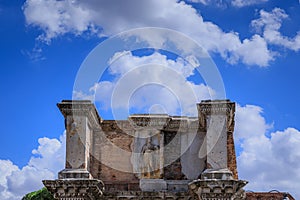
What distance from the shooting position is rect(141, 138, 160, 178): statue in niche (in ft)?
50.0

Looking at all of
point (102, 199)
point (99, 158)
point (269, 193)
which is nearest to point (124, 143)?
point (99, 158)

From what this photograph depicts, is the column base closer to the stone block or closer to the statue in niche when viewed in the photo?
the stone block

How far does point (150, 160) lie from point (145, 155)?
195 mm

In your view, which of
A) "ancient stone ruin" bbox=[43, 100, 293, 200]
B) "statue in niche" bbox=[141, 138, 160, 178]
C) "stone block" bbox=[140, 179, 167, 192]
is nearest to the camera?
"ancient stone ruin" bbox=[43, 100, 293, 200]

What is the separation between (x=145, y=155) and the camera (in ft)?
50.5

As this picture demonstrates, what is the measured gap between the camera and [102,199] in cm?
1473

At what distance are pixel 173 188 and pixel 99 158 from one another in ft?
7.01

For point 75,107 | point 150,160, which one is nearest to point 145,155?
point 150,160

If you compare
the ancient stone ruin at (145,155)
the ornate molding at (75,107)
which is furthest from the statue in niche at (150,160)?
the ornate molding at (75,107)

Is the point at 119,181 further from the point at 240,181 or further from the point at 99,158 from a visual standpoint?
the point at 240,181

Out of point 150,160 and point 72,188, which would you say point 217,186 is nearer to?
point 150,160

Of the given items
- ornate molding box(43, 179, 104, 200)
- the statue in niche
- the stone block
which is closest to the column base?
the stone block

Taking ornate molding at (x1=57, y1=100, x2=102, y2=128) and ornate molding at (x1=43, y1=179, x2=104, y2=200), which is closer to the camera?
ornate molding at (x1=43, y1=179, x2=104, y2=200)

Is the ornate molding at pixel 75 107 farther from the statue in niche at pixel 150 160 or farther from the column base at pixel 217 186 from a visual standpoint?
the column base at pixel 217 186
